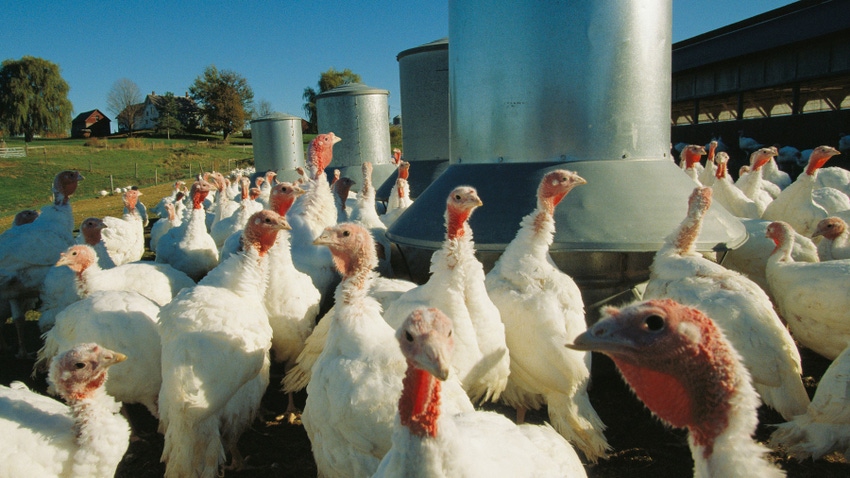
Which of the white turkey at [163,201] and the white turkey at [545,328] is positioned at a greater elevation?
the white turkey at [163,201]

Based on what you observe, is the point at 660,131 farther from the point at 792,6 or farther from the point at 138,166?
the point at 138,166

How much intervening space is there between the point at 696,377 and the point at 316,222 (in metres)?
5.76

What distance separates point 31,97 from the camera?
160 feet

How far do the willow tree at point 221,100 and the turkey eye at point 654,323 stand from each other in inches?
2393

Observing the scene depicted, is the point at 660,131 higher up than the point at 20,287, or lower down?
higher up

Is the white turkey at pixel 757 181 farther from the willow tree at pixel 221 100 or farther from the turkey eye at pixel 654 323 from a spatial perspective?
the willow tree at pixel 221 100

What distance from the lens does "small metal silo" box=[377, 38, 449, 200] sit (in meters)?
10.8

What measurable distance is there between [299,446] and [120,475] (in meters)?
1.39

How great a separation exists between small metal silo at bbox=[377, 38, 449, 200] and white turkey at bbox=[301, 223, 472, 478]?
745 cm

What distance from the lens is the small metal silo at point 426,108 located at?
35.4ft

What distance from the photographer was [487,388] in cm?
393

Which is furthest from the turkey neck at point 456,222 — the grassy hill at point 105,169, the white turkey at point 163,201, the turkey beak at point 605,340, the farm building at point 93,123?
the farm building at point 93,123

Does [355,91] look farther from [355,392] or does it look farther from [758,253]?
[355,392]

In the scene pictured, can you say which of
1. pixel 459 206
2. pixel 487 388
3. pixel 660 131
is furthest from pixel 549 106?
pixel 487 388
